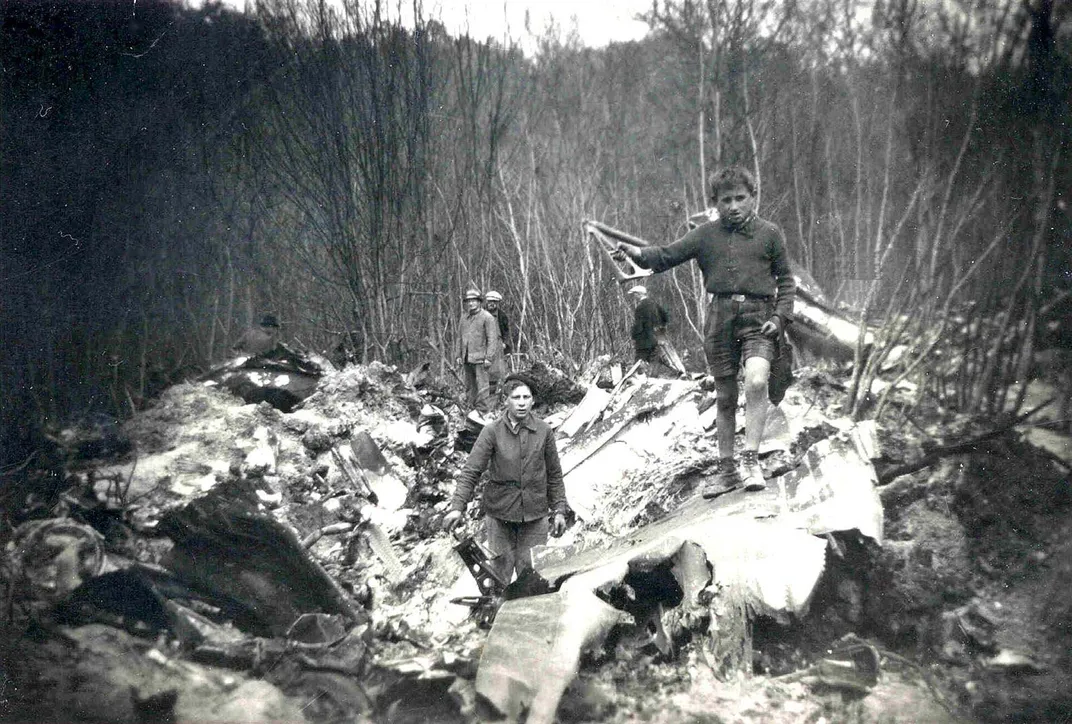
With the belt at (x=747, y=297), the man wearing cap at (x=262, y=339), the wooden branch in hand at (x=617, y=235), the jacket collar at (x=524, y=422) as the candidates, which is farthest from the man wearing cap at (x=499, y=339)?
the belt at (x=747, y=297)

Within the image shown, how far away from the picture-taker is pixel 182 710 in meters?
3.07

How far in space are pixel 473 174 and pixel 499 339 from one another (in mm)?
2839

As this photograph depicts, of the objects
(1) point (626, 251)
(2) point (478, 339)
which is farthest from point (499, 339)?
(1) point (626, 251)

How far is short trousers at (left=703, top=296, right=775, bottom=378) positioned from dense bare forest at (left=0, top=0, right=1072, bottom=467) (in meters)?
1.11

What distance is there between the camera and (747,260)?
3.74m

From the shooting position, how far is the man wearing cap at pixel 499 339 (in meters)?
8.08

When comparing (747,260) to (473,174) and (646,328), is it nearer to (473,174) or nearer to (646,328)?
(646,328)

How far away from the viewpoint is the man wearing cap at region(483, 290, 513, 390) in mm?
8078

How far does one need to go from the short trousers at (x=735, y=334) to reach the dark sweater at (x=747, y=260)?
65mm

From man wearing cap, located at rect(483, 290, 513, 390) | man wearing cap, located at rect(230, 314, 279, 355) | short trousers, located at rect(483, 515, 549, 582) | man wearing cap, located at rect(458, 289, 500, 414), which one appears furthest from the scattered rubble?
man wearing cap, located at rect(483, 290, 513, 390)

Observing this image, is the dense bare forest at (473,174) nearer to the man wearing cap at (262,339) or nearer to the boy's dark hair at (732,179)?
→ the man wearing cap at (262,339)

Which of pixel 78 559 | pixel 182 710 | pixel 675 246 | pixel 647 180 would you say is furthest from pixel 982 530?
pixel 647 180

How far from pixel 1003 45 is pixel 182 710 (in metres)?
5.07

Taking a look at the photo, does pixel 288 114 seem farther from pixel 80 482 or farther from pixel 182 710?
pixel 182 710
